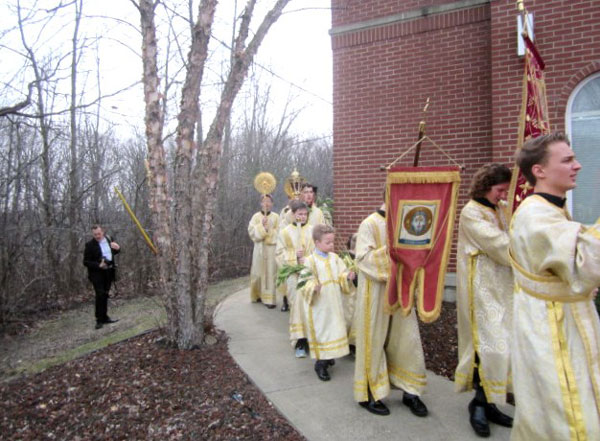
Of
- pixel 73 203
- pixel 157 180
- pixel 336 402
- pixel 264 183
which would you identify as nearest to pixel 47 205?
pixel 73 203

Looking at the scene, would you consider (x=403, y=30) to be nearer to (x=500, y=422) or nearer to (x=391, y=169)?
(x=391, y=169)

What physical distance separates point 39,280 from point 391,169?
914 cm

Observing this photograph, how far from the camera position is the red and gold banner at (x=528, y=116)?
3681 millimetres

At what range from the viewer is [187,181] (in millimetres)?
5266

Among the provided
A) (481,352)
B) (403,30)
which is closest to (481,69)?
(403,30)

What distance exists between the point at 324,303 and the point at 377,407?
1264 millimetres

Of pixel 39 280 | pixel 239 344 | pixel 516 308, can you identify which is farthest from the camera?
pixel 39 280

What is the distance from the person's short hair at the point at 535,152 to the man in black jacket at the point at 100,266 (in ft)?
24.0

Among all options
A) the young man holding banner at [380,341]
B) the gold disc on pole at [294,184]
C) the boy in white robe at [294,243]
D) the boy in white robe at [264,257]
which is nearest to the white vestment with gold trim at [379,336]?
the young man holding banner at [380,341]

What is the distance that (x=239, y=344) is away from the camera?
5730 millimetres

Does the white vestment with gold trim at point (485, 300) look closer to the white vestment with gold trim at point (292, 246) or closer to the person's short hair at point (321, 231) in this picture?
the person's short hair at point (321, 231)

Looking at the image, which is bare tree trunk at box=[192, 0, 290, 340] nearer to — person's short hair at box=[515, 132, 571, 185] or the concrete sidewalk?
the concrete sidewalk

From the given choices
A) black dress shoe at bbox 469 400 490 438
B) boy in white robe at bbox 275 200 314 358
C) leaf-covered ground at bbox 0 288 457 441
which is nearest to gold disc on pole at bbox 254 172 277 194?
boy in white robe at bbox 275 200 314 358

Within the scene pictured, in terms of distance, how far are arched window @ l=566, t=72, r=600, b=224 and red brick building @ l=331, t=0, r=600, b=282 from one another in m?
0.02
